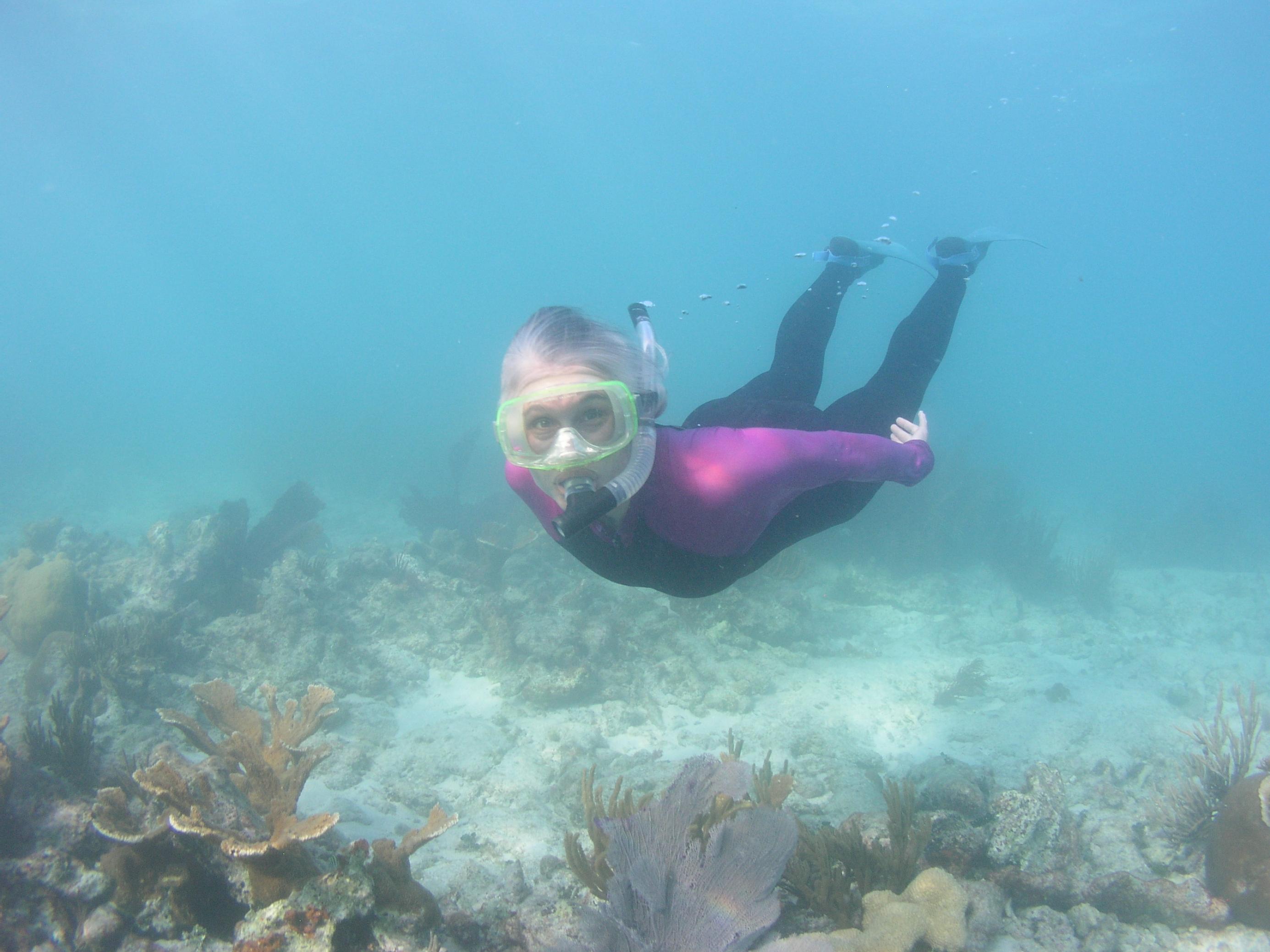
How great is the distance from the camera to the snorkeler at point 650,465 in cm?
271

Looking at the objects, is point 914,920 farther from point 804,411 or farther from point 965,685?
point 965,685

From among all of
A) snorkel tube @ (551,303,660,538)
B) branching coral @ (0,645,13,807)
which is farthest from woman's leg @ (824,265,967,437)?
branching coral @ (0,645,13,807)

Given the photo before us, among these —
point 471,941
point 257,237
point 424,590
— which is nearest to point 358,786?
point 471,941

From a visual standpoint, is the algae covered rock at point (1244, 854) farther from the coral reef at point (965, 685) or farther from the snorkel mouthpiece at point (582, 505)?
the snorkel mouthpiece at point (582, 505)

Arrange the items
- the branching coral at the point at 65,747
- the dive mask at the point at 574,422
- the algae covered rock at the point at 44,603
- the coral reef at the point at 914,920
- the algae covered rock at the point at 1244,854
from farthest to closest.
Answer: the algae covered rock at the point at 44,603 → the branching coral at the point at 65,747 → the algae covered rock at the point at 1244,854 → the dive mask at the point at 574,422 → the coral reef at the point at 914,920

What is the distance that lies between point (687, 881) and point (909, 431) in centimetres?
320

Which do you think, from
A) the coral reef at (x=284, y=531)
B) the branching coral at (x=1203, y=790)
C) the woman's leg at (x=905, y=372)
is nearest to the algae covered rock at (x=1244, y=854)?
the branching coral at (x=1203, y=790)

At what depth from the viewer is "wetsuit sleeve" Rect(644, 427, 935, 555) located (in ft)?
9.86

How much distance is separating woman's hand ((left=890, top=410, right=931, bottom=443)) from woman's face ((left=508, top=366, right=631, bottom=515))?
2312mm

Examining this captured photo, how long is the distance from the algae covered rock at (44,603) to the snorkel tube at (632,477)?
11.2 m

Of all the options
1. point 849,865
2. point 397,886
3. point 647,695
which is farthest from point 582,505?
point 647,695

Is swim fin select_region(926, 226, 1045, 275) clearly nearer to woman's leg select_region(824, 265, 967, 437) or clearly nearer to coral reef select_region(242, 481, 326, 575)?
woman's leg select_region(824, 265, 967, 437)

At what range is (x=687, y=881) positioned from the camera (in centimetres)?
249

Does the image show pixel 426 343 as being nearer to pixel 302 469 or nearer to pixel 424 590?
pixel 302 469
